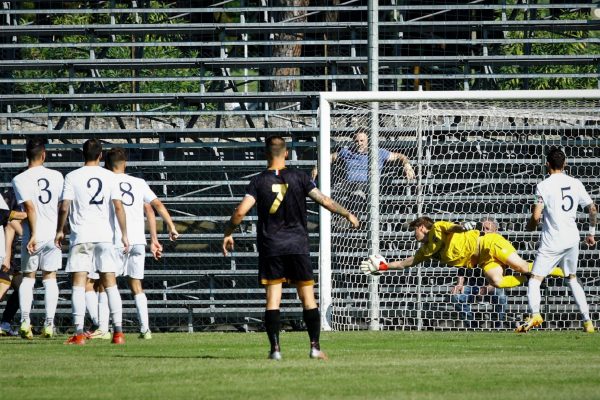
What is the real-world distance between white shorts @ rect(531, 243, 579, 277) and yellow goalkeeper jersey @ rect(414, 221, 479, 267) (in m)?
1.14

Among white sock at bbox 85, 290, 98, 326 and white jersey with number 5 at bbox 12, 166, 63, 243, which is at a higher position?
white jersey with number 5 at bbox 12, 166, 63, 243

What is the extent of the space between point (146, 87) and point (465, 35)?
714 centimetres

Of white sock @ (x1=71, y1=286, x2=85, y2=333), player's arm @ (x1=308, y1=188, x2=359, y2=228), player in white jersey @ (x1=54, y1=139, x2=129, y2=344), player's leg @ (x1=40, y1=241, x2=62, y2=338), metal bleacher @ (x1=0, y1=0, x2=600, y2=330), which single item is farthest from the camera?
metal bleacher @ (x1=0, y1=0, x2=600, y2=330)

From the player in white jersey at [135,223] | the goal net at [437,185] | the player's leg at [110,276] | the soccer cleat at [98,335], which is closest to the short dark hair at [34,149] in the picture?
the player in white jersey at [135,223]

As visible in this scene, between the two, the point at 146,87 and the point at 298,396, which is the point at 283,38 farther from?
the point at 298,396

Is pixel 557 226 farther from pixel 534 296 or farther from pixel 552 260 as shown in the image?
pixel 534 296

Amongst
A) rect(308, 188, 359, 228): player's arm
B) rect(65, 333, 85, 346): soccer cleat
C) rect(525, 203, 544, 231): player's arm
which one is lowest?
rect(65, 333, 85, 346): soccer cleat

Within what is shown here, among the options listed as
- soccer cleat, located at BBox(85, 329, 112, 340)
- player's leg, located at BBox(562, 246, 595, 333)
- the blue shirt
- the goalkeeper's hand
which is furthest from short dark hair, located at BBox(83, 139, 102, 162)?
player's leg, located at BBox(562, 246, 595, 333)

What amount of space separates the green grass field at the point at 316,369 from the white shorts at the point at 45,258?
50.8 inches

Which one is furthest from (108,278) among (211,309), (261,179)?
(211,309)

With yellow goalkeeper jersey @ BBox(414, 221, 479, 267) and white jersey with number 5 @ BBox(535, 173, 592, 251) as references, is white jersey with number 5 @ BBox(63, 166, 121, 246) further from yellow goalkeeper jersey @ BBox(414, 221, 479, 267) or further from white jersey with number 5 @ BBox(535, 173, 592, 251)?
white jersey with number 5 @ BBox(535, 173, 592, 251)

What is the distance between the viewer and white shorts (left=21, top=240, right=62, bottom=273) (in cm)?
1509

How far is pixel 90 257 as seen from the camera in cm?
1359

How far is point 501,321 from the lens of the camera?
16953 mm
